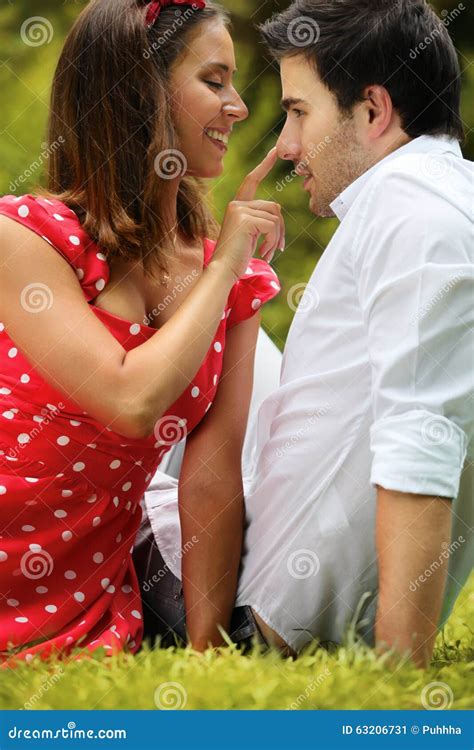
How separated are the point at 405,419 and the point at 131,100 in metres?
0.87

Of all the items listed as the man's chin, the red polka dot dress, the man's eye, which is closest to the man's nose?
the man's chin

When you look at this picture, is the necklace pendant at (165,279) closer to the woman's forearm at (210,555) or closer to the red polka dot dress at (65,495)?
the red polka dot dress at (65,495)

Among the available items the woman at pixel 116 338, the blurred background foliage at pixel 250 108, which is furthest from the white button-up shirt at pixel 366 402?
the blurred background foliage at pixel 250 108

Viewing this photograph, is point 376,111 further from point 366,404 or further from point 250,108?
point 250,108

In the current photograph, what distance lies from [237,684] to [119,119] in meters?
1.11

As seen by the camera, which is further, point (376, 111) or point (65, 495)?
point (376, 111)

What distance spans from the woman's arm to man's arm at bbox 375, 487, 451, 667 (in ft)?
1.44

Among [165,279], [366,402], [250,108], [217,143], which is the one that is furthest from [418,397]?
[250,108]

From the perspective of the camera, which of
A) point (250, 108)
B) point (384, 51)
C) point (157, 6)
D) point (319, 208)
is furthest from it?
point (250, 108)

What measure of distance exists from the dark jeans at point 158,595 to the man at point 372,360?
0.62 feet

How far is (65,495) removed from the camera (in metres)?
2.18

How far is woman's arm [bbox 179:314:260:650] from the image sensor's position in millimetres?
2203

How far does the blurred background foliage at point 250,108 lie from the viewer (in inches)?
163
